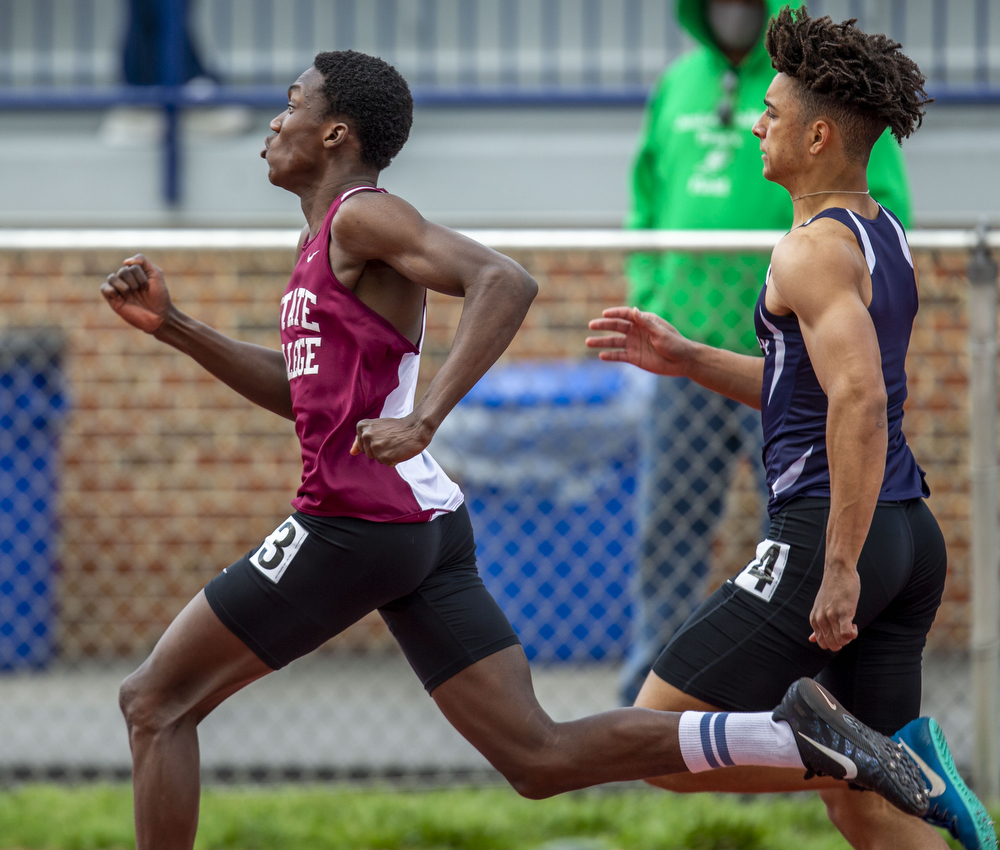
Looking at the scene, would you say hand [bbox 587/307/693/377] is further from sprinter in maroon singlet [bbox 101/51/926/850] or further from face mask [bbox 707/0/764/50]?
face mask [bbox 707/0/764/50]

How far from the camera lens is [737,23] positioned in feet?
14.1

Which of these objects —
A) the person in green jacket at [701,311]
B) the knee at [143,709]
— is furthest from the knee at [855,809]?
the knee at [143,709]

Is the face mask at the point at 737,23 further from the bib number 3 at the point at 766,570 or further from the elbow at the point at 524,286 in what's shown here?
the bib number 3 at the point at 766,570

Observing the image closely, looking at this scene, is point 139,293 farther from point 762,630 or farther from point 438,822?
point 438,822

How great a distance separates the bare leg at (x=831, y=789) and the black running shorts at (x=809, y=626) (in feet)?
0.18

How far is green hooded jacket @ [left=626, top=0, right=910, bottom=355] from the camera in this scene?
4168mm

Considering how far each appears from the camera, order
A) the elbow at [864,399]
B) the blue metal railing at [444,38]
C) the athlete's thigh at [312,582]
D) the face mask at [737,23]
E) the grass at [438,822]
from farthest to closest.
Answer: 1. the blue metal railing at [444,38]
2. the face mask at [737,23]
3. the grass at [438,822]
4. the athlete's thigh at [312,582]
5. the elbow at [864,399]

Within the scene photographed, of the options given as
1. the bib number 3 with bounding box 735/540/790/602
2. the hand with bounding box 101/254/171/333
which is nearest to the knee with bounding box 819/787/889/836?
the bib number 3 with bounding box 735/540/790/602

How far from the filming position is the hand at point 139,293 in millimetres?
2957

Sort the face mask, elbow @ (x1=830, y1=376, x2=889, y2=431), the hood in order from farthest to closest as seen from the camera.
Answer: the hood < the face mask < elbow @ (x1=830, y1=376, x2=889, y2=431)

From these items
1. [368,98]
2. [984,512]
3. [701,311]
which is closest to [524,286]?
[368,98]

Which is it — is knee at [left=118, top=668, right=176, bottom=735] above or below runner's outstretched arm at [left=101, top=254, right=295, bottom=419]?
below

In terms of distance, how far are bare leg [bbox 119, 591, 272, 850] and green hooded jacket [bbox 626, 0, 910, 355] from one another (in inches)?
88.2

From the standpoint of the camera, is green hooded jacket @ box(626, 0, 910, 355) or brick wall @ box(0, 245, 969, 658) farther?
brick wall @ box(0, 245, 969, 658)
